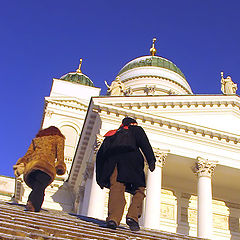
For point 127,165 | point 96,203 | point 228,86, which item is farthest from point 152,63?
point 127,165

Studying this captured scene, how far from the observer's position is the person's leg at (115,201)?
4.59 m

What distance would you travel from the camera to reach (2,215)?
13.0 ft

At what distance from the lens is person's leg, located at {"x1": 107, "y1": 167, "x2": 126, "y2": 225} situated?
15.0 feet

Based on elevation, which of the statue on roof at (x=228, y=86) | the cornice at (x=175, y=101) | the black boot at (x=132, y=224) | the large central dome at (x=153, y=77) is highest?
the large central dome at (x=153, y=77)

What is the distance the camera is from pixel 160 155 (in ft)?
60.9

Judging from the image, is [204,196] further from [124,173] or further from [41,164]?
[124,173]

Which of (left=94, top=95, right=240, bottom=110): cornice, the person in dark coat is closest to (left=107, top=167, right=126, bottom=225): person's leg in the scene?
the person in dark coat

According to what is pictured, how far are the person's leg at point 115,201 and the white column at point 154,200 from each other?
11940mm

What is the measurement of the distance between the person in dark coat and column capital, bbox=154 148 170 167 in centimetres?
1337

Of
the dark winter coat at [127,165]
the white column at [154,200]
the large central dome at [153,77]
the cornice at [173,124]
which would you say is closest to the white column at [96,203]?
the white column at [154,200]

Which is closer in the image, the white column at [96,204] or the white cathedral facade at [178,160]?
the white column at [96,204]

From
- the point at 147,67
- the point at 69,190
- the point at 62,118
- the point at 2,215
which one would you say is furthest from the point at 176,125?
the point at 147,67

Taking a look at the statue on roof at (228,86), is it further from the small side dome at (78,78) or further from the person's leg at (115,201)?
the small side dome at (78,78)

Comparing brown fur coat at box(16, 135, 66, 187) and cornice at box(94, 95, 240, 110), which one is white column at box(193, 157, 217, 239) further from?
brown fur coat at box(16, 135, 66, 187)
